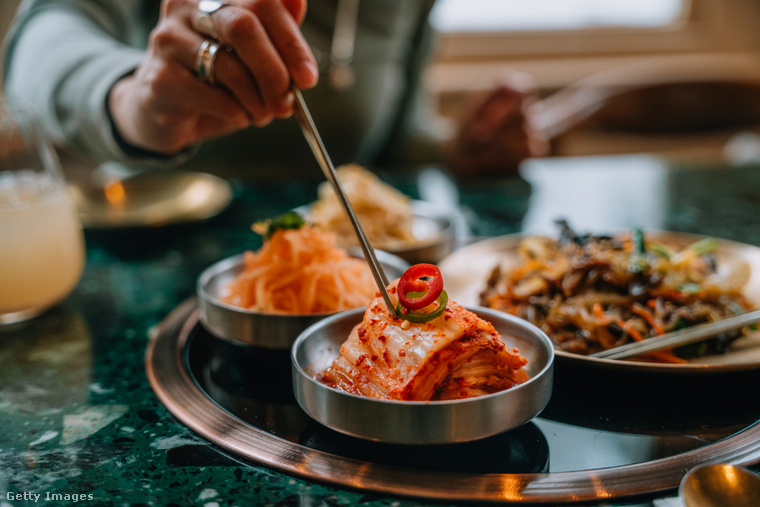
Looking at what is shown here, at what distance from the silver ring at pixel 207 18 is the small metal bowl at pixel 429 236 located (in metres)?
0.71

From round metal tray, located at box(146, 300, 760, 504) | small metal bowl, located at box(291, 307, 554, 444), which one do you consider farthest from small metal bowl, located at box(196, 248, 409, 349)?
small metal bowl, located at box(291, 307, 554, 444)

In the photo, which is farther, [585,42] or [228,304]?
[585,42]

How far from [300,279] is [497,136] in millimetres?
1733

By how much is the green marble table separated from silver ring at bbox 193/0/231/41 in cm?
71

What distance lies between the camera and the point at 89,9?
255 cm

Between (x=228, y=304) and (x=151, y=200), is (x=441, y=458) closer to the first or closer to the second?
(x=228, y=304)

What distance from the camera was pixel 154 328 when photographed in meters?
1.59

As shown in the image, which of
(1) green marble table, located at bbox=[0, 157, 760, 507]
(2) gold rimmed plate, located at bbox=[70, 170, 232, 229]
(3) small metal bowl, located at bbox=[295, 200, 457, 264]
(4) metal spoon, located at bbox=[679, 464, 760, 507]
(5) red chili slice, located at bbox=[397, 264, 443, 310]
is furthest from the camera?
(2) gold rimmed plate, located at bbox=[70, 170, 232, 229]

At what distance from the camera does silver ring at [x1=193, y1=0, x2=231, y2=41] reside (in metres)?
1.36

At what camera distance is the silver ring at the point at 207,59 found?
139cm

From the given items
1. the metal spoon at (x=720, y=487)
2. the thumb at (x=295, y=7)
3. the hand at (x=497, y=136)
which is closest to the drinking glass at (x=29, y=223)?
the thumb at (x=295, y=7)

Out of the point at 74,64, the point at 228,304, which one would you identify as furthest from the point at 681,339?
the point at 74,64

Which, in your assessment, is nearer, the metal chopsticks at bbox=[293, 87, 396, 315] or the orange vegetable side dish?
the orange vegetable side dish

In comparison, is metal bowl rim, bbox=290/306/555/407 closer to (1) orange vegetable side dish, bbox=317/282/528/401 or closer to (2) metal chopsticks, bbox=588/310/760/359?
(1) orange vegetable side dish, bbox=317/282/528/401
